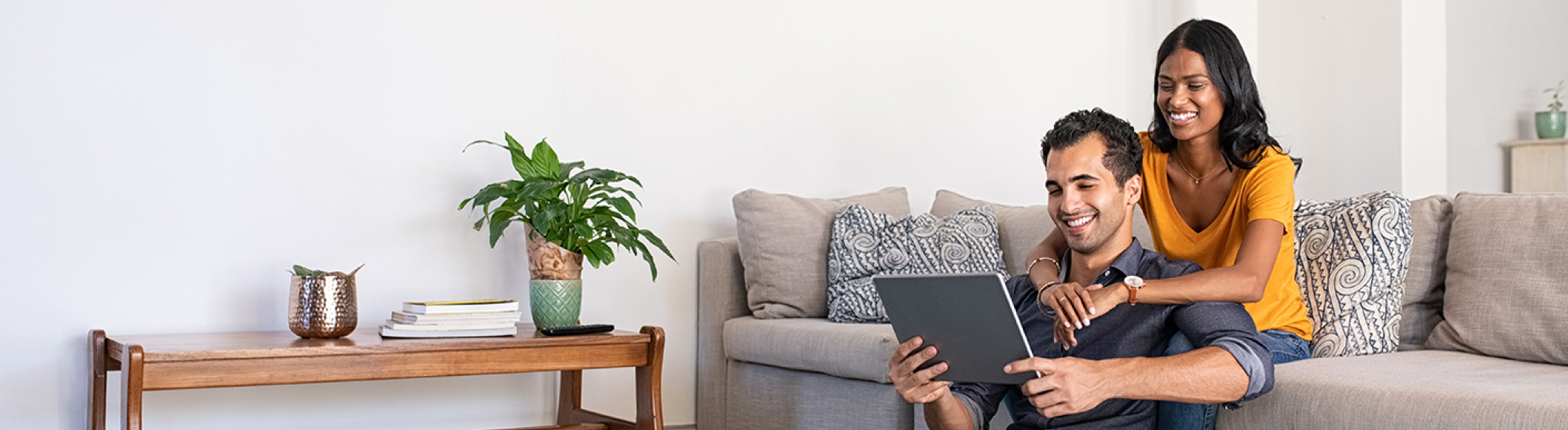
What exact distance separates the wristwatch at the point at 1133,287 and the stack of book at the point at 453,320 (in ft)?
4.69

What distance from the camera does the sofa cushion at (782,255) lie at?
9.72ft

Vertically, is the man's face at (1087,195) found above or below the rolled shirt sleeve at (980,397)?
above

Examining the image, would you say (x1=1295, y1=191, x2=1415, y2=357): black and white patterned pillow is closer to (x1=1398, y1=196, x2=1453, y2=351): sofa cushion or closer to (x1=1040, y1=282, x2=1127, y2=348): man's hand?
(x1=1398, y1=196, x2=1453, y2=351): sofa cushion

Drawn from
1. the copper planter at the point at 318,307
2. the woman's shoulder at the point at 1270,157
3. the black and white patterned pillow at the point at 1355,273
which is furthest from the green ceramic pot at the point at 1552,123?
the copper planter at the point at 318,307

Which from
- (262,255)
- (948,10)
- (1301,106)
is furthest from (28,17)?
(1301,106)

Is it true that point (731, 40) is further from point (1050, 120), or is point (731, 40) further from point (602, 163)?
point (1050, 120)

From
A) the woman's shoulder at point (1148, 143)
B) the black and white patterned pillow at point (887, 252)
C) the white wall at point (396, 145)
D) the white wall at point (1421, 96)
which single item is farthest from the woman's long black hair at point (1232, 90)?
the white wall at point (1421, 96)

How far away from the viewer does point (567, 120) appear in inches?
122

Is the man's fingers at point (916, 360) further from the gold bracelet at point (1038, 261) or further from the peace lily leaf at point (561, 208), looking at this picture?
the peace lily leaf at point (561, 208)


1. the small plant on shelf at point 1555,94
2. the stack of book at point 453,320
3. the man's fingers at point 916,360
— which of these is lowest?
the stack of book at point 453,320

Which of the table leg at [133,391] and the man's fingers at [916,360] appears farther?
the table leg at [133,391]

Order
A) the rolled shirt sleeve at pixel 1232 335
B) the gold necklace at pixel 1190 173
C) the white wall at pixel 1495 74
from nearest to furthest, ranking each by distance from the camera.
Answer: the rolled shirt sleeve at pixel 1232 335 → the gold necklace at pixel 1190 173 → the white wall at pixel 1495 74

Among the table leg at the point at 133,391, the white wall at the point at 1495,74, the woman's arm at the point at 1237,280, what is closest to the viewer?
the woman's arm at the point at 1237,280

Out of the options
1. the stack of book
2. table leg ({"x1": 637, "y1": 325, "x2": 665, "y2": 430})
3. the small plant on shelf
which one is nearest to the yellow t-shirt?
table leg ({"x1": 637, "y1": 325, "x2": 665, "y2": 430})
